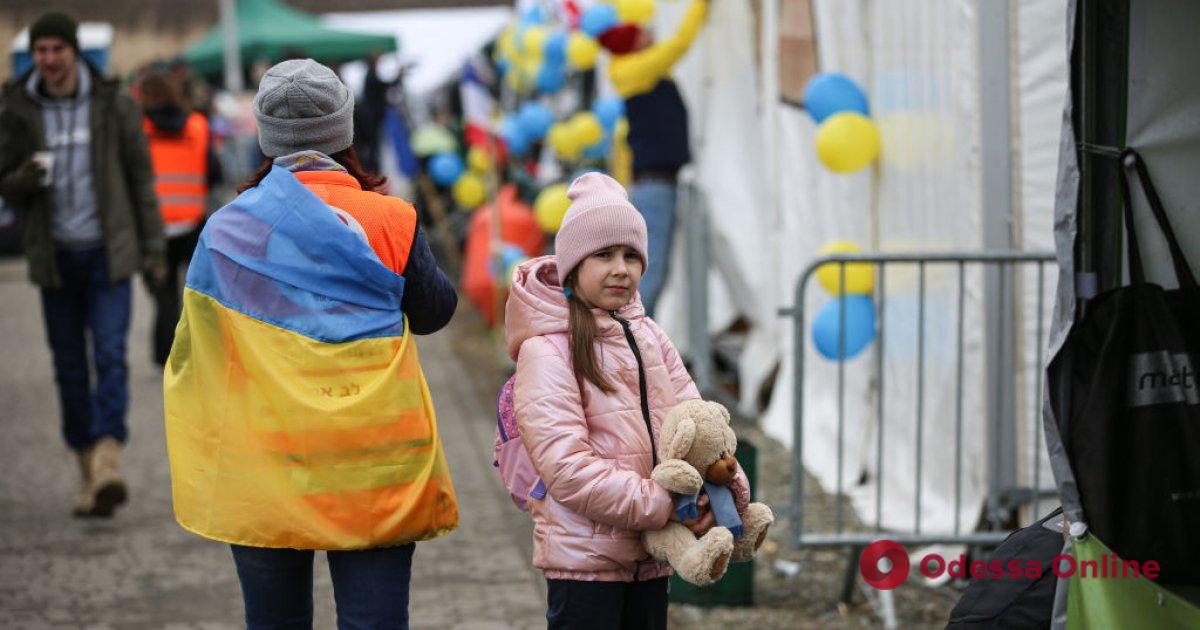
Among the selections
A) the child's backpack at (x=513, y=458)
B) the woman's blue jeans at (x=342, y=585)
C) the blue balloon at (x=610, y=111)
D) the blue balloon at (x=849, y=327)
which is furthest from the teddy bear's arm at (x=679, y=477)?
the blue balloon at (x=610, y=111)

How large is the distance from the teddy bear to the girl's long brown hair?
0.18 metres

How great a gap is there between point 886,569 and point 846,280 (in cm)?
129

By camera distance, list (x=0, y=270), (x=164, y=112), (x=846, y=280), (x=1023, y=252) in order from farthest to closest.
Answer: (x=0, y=270), (x=164, y=112), (x=846, y=280), (x=1023, y=252)

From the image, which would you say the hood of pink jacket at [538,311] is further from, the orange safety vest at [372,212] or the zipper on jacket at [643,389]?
the orange safety vest at [372,212]

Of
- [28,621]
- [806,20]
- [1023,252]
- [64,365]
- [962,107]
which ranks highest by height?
[806,20]

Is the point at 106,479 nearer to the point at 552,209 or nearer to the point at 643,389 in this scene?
the point at 552,209

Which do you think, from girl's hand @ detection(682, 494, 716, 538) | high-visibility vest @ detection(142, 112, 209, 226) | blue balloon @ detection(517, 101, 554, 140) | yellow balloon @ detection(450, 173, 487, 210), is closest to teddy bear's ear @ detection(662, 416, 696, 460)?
girl's hand @ detection(682, 494, 716, 538)

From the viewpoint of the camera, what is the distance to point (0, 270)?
21219mm

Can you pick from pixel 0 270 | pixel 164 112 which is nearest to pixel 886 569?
pixel 164 112

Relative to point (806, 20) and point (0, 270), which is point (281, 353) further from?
point (0, 270)

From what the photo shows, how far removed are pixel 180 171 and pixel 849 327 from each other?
16.9 feet

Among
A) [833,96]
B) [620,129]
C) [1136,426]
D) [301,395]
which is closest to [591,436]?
[301,395]

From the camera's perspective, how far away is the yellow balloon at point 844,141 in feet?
23.1

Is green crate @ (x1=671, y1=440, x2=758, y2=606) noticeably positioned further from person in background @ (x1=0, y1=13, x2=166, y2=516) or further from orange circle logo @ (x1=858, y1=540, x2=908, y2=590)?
person in background @ (x1=0, y1=13, x2=166, y2=516)
